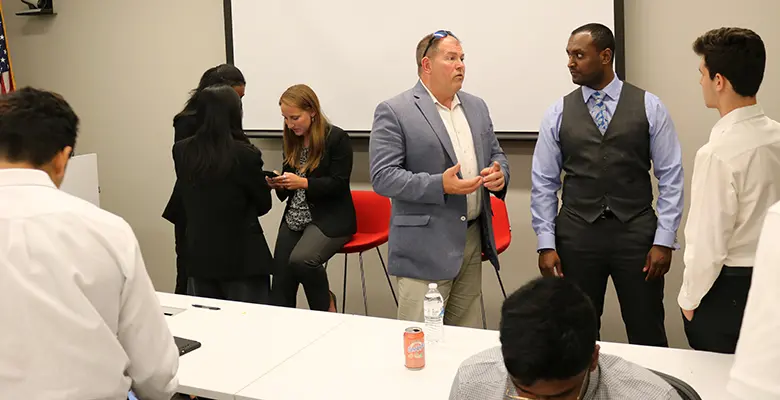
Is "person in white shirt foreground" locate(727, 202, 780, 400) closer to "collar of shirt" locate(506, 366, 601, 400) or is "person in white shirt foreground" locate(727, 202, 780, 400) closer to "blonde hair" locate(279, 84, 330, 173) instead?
"collar of shirt" locate(506, 366, 601, 400)

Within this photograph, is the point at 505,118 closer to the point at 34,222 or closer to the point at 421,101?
the point at 421,101

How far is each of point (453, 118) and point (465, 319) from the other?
0.88m

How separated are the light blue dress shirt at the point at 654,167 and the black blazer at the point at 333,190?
3.58 ft

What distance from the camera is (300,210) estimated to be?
387 cm

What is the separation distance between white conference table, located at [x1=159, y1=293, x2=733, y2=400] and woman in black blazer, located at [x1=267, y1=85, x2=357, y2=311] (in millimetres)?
1107

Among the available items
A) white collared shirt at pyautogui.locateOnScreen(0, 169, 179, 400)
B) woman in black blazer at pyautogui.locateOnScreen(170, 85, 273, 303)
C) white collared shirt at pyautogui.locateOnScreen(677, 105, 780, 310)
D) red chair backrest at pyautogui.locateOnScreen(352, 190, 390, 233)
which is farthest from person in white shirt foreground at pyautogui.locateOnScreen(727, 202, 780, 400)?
red chair backrest at pyautogui.locateOnScreen(352, 190, 390, 233)

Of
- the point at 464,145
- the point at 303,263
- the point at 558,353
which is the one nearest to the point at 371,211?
the point at 303,263

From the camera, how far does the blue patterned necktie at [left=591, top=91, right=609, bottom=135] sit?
296 cm

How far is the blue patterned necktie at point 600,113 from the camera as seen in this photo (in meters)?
2.96

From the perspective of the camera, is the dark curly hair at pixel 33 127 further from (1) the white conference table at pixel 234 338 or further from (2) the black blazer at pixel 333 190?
(2) the black blazer at pixel 333 190

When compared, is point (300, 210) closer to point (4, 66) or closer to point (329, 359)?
point (329, 359)

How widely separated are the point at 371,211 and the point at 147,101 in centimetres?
198

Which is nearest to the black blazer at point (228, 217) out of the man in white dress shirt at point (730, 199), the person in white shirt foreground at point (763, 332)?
the man in white dress shirt at point (730, 199)

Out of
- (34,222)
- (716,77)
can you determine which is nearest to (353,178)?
(716,77)
